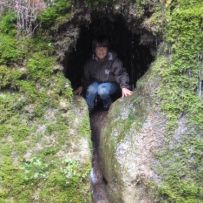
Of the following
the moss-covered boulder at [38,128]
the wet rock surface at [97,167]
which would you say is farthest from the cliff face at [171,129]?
the moss-covered boulder at [38,128]

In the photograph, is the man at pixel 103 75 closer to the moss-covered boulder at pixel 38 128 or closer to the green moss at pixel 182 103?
the moss-covered boulder at pixel 38 128

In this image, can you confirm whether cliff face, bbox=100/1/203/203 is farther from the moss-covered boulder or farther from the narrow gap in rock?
the narrow gap in rock

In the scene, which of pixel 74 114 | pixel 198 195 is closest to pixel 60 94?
pixel 74 114

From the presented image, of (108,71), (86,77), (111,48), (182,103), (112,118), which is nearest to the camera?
(182,103)

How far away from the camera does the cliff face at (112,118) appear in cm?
466

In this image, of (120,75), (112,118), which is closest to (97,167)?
(112,118)

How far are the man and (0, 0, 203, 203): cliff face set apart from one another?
2.35 feet

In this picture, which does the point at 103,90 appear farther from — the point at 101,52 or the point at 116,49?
the point at 116,49

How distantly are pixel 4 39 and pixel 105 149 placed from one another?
198 centimetres

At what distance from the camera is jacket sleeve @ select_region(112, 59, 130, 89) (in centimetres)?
587

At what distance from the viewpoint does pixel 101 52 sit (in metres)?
5.99

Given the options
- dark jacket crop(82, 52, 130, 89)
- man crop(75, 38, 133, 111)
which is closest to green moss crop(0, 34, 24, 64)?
man crop(75, 38, 133, 111)

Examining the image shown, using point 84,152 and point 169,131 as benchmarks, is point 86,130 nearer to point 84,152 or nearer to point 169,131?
point 84,152

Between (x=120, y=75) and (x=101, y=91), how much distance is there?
423 millimetres
